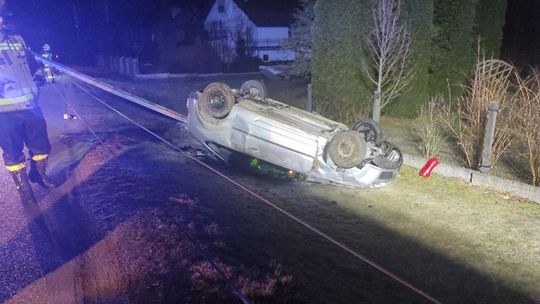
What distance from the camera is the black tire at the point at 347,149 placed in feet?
18.0

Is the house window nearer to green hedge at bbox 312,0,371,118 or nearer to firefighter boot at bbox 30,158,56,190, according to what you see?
green hedge at bbox 312,0,371,118

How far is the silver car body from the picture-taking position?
5.79 metres

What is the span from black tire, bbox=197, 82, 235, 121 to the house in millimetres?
24445

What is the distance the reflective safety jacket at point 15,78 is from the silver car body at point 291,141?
261cm

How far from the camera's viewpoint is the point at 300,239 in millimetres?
4344

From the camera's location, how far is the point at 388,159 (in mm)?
5961

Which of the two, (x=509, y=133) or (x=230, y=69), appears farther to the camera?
(x=230, y=69)

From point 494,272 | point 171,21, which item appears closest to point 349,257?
point 494,272

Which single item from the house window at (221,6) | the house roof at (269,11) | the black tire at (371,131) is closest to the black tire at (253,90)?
the black tire at (371,131)

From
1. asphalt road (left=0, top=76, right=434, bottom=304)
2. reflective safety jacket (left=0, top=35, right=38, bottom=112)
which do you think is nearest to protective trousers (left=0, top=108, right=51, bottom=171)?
reflective safety jacket (left=0, top=35, right=38, bottom=112)

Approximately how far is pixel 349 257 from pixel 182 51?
2480 cm

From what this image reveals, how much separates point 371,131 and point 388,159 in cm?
58

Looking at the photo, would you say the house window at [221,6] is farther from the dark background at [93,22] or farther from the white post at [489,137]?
the white post at [489,137]

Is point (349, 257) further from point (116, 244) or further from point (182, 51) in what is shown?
point (182, 51)
